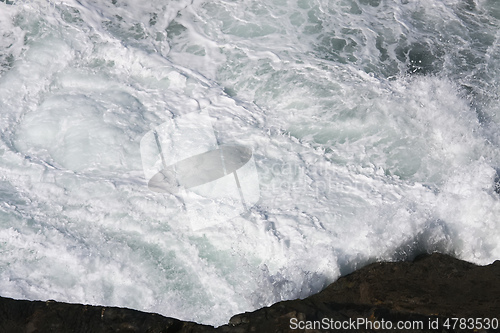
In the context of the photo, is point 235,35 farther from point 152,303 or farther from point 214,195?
point 152,303

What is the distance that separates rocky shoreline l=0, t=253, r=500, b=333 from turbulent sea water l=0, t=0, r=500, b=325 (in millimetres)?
560

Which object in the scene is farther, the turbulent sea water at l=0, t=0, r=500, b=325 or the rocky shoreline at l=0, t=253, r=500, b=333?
the turbulent sea water at l=0, t=0, r=500, b=325

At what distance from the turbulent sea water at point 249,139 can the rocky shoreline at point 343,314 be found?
0.56 meters

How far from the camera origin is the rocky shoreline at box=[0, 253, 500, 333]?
10.0 feet

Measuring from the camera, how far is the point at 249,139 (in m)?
5.41

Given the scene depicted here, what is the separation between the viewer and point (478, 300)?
336 centimetres

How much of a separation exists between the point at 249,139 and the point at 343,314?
2562 mm
